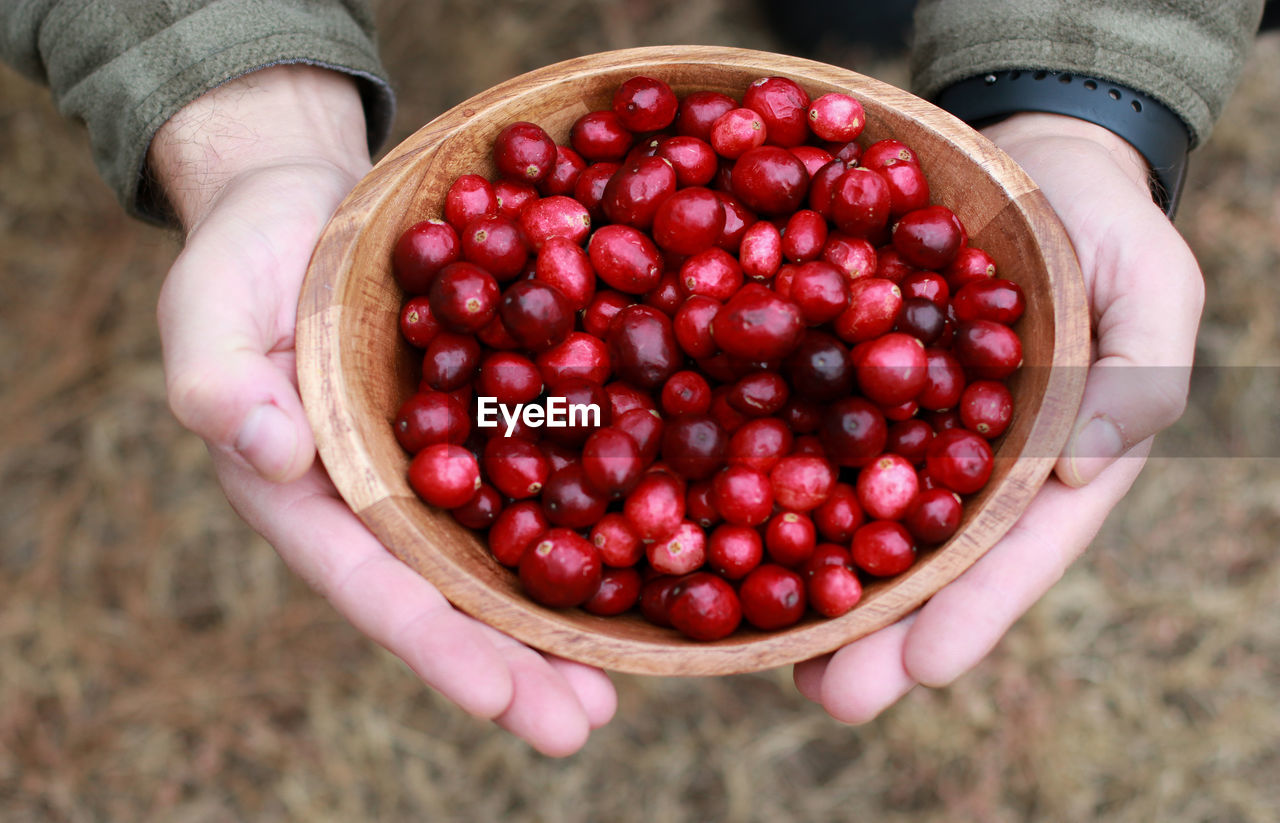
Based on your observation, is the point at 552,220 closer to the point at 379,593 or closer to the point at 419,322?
the point at 419,322

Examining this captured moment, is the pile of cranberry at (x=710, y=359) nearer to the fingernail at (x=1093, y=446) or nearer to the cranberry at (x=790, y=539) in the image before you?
the cranberry at (x=790, y=539)

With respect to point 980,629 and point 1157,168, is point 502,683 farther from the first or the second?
point 1157,168

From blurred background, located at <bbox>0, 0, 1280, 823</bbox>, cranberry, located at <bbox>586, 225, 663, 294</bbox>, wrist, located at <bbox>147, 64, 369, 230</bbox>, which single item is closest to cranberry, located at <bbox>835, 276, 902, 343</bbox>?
cranberry, located at <bbox>586, 225, 663, 294</bbox>

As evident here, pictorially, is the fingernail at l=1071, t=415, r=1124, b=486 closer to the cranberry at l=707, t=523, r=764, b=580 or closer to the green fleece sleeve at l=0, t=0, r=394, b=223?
the cranberry at l=707, t=523, r=764, b=580

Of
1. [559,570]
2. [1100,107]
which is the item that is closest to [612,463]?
[559,570]

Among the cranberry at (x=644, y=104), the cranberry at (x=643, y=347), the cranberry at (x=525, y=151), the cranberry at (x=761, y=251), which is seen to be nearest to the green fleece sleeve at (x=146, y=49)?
the cranberry at (x=525, y=151)

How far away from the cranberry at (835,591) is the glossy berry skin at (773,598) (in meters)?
0.06

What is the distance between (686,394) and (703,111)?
3.69ft

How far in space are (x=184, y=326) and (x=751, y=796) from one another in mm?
3625

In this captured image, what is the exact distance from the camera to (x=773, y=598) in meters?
3.11

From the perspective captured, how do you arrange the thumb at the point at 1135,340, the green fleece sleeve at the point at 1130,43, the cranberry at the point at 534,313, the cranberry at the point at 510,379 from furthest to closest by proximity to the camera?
the green fleece sleeve at the point at 1130,43, the cranberry at the point at 510,379, the cranberry at the point at 534,313, the thumb at the point at 1135,340

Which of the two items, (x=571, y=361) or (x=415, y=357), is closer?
(x=571, y=361)

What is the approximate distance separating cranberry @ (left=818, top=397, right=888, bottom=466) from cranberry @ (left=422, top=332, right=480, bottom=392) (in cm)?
123

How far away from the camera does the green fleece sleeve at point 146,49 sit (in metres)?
3.83
